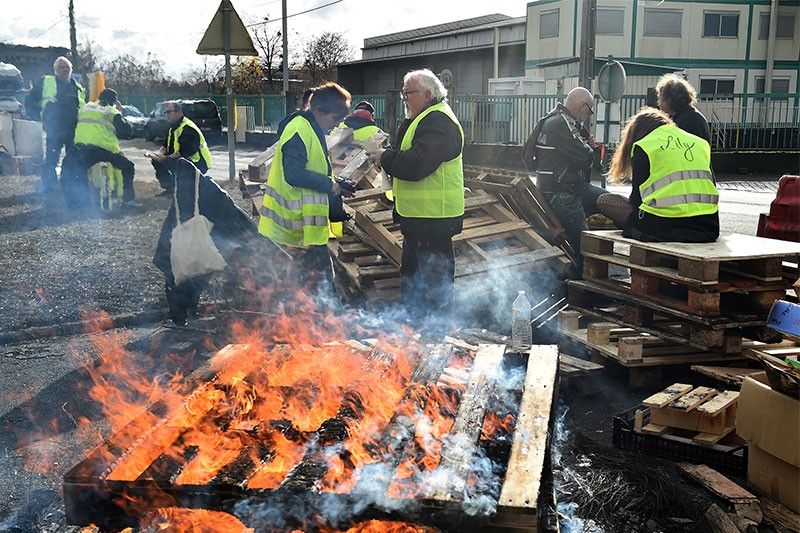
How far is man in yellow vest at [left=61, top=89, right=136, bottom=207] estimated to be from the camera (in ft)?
39.9

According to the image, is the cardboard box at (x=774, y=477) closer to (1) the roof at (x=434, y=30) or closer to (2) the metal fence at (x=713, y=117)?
(2) the metal fence at (x=713, y=117)

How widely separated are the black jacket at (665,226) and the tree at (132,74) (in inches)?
1960

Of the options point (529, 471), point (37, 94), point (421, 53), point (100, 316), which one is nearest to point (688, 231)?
point (529, 471)

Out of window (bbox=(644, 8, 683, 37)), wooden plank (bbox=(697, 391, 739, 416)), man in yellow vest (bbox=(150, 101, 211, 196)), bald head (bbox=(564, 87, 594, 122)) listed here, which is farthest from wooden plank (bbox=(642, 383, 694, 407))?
window (bbox=(644, 8, 683, 37))

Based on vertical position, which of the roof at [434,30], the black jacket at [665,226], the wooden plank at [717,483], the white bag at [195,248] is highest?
the roof at [434,30]

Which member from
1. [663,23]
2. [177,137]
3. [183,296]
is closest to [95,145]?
[177,137]

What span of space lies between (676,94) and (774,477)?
11.8 ft

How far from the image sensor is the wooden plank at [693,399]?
4141 mm

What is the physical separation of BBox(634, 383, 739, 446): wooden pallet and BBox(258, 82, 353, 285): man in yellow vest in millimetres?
2707

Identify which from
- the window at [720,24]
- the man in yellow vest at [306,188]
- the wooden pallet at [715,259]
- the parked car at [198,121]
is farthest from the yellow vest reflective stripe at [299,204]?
the window at [720,24]

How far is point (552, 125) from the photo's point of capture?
755 cm

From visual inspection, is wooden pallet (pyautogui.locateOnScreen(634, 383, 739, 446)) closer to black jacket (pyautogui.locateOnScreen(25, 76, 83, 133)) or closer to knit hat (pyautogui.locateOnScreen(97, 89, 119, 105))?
knit hat (pyautogui.locateOnScreen(97, 89, 119, 105))

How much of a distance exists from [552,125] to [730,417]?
4022 mm

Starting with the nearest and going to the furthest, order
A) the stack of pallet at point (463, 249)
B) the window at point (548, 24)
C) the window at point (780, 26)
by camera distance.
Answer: the stack of pallet at point (463, 249) → the window at point (548, 24) → the window at point (780, 26)
